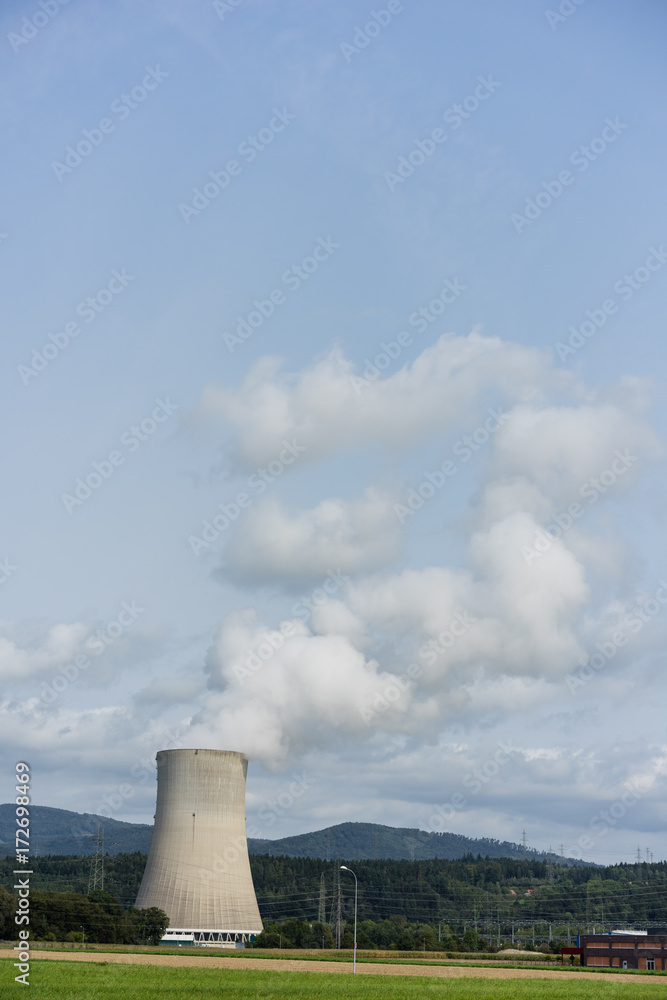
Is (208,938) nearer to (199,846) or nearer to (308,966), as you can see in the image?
(199,846)

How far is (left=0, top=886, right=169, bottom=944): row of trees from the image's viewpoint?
5888 cm

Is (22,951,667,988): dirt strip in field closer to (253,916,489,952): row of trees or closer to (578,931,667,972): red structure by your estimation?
(578,931,667,972): red structure

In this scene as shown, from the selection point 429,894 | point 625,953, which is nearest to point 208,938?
point 625,953

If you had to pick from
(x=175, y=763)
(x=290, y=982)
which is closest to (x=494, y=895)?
(x=175, y=763)

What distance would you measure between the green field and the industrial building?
1178 inches

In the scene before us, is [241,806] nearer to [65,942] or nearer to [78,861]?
[65,942]

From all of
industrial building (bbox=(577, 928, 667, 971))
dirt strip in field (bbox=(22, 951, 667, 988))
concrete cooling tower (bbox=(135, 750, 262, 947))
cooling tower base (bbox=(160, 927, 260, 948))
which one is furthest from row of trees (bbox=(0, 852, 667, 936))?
dirt strip in field (bbox=(22, 951, 667, 988))

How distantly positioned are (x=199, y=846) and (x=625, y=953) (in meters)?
31.7

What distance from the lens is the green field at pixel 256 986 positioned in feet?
84.6

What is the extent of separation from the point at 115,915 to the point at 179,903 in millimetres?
11936

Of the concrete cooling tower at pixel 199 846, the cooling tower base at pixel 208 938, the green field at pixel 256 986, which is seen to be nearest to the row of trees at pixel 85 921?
the cooling tower base at pixel 208 938

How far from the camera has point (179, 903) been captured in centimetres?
5659

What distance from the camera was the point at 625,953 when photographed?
65375mm

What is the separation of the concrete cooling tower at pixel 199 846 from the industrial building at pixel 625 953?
24091mm
